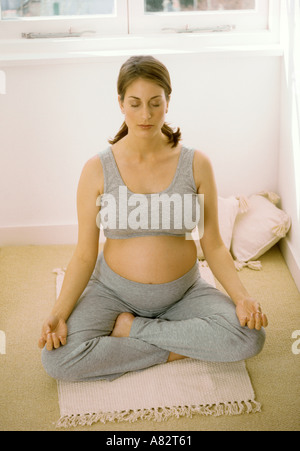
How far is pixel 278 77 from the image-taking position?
288cm

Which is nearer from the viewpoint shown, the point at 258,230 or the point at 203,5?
the point at 258,230

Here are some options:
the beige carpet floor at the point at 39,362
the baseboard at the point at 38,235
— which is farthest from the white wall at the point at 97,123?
the beige carpet floor at the point at 39,362

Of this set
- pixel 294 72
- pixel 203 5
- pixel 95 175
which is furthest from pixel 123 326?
pixel 203 5

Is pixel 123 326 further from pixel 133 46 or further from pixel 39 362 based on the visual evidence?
pixel 133 46

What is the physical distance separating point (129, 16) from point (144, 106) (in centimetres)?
125

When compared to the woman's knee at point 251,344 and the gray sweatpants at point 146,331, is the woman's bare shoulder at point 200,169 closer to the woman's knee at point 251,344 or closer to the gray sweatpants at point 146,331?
the gray sweatpants at point 146,331

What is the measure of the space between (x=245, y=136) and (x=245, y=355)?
4.42 feet

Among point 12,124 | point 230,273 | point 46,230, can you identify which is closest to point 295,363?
point 230,273

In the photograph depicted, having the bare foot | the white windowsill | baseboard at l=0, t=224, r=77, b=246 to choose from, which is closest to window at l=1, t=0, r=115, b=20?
the white windowsill

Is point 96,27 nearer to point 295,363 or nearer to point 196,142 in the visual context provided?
point 196,142

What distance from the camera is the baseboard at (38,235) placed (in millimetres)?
3072

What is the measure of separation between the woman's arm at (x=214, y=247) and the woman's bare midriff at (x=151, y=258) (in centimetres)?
8

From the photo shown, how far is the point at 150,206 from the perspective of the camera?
200cm

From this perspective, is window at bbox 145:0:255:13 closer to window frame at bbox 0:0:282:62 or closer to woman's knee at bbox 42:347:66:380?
window frame at bbox 0:0:282:62
